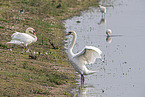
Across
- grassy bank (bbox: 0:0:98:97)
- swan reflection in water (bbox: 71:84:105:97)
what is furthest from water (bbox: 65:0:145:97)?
grassy bank (bbox: 0:0:98:97)

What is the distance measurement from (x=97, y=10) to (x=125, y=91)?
19.7m

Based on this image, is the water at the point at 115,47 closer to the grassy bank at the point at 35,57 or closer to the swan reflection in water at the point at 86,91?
the swan reflection in water at the point at 86,91

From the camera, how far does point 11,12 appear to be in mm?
21812

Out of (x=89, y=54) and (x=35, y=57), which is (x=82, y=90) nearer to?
(x=89, y=54)

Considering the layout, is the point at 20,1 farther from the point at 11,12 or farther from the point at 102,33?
the point at 102,33

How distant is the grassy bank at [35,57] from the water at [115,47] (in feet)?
2.78

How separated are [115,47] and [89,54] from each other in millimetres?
6734

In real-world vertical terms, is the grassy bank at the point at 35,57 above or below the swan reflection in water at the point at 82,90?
above

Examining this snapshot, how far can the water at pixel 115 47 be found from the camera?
11.1m

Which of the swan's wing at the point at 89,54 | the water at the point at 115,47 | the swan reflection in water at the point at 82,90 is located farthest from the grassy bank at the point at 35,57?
the swan's wing at the point at 89,54

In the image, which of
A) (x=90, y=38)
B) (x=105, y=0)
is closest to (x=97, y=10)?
(x=105, y=0)

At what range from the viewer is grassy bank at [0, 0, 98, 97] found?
9.96 meters

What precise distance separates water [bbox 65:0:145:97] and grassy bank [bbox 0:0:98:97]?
846mm

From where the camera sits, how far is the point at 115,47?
1744 cm
